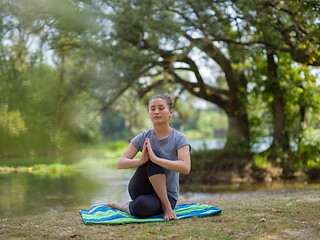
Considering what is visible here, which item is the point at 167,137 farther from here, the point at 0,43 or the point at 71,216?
the point at 0,43

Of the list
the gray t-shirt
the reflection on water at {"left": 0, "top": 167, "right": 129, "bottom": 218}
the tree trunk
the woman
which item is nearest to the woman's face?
the woman

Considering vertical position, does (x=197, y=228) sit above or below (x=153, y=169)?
below

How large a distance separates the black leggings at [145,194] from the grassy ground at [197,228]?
0.20m

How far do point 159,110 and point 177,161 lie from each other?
467mm

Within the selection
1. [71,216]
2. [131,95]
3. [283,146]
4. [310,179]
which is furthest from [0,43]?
[310,179]

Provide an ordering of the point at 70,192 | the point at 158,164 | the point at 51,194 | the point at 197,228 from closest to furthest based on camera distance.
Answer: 1. the point at 197,228
2. the point at 158,164
3. the point at 51,194
4. the point at 70,192

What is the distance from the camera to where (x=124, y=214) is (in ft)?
9.77

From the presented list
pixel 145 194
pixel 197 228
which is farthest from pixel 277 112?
pixel 197 228

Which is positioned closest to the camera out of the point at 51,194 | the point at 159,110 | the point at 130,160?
the point at 130,160

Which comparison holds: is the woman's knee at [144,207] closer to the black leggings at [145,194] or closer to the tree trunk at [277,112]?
the black leggings at [145,194]

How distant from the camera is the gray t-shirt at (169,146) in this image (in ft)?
9.42

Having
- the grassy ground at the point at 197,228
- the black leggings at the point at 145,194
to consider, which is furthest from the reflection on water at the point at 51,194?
the black leggings at the point at 145,194

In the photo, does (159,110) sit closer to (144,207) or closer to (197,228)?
(144,207)

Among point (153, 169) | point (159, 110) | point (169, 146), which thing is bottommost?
point (153, 169)
